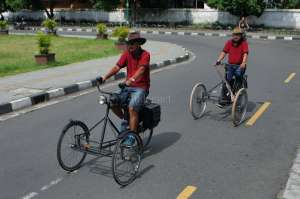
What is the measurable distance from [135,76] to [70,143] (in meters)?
1.24

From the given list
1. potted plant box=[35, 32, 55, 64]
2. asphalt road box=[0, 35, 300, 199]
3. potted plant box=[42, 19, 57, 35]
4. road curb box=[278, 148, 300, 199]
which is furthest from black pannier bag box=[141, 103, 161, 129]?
potted plant box=[42, 19, 57, 35]

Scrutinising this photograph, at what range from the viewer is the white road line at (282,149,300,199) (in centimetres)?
511

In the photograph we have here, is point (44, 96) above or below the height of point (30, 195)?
above

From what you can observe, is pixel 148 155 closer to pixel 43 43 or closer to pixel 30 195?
pixel 30 195

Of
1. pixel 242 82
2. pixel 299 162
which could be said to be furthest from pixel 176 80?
pixel 299 162

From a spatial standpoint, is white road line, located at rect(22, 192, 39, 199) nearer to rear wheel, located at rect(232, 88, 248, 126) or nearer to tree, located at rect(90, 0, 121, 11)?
rear wheel, located at rect(232, 88, 248, 126)

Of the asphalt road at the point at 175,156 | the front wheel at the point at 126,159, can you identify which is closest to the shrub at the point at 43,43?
the asphalt road at the point at 175,156

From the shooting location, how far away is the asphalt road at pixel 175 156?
212 inches

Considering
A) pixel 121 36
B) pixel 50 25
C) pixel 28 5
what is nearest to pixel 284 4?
pixel 50 25

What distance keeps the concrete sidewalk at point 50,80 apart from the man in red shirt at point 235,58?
14.6 ft

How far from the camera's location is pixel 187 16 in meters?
42.9

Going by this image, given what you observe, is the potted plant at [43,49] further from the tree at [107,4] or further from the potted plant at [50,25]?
the tree at [107,4]

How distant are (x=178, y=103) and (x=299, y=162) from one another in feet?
13.8

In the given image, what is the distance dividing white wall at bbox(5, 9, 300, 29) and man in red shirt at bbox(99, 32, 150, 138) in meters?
34.2
